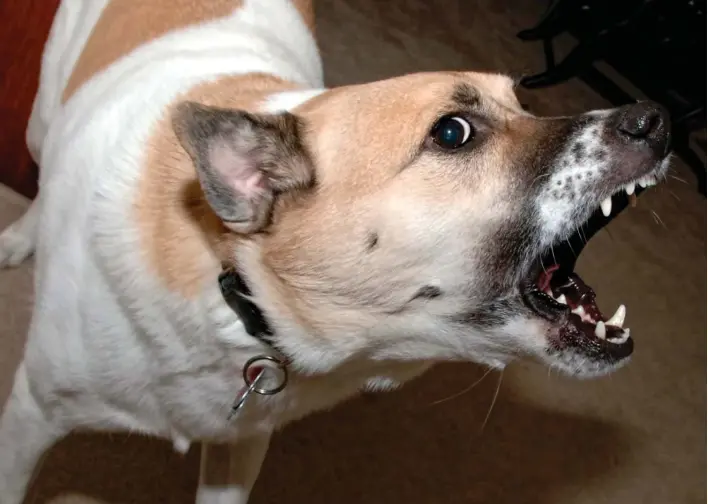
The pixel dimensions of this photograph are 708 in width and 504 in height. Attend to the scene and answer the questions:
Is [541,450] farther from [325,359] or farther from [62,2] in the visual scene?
[62,2]

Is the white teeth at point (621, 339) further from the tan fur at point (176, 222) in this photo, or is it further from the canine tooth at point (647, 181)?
the tan fur at point (176, 222)

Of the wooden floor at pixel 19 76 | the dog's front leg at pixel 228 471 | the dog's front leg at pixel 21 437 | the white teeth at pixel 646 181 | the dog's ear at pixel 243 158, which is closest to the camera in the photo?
the dog's ear at pixel 243 158

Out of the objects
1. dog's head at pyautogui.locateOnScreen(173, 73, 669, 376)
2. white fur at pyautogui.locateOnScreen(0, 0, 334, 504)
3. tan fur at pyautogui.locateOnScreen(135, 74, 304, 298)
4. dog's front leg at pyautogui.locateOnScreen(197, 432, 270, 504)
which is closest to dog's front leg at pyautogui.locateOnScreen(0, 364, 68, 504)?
white fur at pyautogui.locateOnScreen(0, 0, 334, 504)

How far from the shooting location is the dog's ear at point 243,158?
1.01m

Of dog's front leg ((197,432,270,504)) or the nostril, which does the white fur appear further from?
the nostril

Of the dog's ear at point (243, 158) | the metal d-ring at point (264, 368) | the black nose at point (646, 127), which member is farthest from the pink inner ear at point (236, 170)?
the black nose at point (646, 127)

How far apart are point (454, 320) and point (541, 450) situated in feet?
3.63

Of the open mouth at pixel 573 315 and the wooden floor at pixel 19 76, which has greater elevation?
the open mouth at pixel 573 315

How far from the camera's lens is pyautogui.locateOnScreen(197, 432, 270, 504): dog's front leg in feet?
5.07

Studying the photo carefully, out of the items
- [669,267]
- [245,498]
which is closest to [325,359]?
[245,498]

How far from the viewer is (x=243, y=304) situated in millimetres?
1110

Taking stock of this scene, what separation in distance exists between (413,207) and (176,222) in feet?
1.14

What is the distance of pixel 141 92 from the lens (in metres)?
1.33

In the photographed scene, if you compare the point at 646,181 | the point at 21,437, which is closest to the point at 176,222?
the point at 21,437
